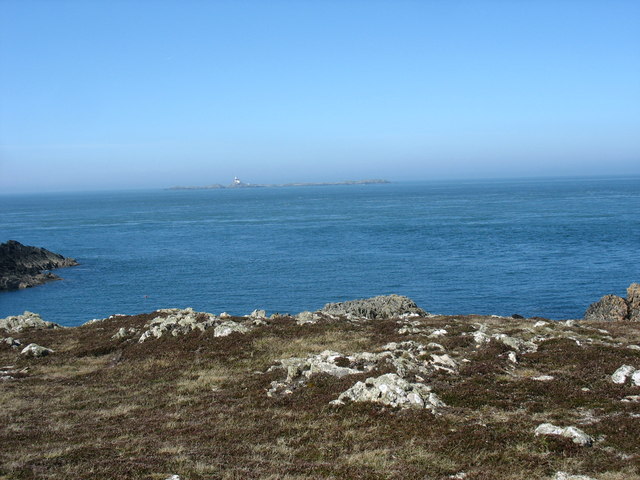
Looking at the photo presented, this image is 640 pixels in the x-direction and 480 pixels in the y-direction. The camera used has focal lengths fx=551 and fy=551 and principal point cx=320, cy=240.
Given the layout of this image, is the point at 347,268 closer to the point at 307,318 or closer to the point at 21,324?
the point at 307,318

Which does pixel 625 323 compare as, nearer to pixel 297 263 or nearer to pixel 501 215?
pixel 297 263

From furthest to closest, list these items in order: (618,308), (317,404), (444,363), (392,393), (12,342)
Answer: (618,308)
(12,342)
(444,363)
(317,404)
(392,393)

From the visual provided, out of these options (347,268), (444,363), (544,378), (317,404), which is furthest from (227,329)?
(347,268)

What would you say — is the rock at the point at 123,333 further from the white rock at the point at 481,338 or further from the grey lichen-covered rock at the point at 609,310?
A: the grey lichen-covered rock at the point at 609,310

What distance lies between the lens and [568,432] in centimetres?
1656

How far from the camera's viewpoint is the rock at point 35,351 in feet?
108

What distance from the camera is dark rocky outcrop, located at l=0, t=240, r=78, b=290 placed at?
324ft

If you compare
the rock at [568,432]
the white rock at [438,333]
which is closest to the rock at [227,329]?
the white rock at [438,333]

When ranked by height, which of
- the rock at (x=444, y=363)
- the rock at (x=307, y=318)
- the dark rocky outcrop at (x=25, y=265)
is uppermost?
the rock at (x=444, y=363)

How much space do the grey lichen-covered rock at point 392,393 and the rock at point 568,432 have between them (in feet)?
12.7

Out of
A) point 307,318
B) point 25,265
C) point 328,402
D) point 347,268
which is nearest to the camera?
point 328,402

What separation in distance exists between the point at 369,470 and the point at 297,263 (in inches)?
3481

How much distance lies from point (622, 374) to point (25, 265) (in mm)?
112235

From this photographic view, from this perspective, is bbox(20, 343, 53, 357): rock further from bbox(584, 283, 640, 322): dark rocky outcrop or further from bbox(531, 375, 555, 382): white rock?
bbox(584, 283, 640, 322): dark rocky outcrop
